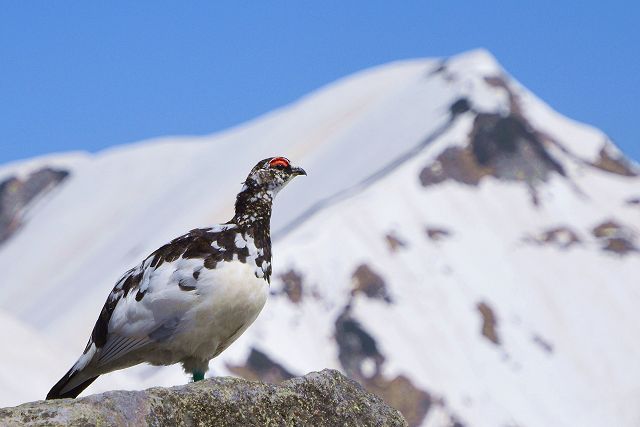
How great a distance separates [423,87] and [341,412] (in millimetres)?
106127

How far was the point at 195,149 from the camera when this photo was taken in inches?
5015

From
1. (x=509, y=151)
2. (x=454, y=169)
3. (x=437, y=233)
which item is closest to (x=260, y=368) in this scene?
(x=437, y=233)

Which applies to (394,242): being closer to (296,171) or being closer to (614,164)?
(614,164)

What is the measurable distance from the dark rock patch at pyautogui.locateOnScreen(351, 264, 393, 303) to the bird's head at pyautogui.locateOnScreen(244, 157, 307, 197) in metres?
79.0

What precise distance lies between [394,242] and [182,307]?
278ft

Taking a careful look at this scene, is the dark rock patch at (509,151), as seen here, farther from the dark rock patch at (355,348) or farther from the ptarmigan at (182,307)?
the ptarmigan at (182,307)

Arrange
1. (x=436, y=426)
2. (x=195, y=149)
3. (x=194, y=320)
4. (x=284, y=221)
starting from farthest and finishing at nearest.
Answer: (x=195, y=149)
(x=284, y=221)
(x=436, y=426)
(x=194, y=320)

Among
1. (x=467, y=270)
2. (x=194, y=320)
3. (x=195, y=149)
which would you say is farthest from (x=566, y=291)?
(x=194, y=320)

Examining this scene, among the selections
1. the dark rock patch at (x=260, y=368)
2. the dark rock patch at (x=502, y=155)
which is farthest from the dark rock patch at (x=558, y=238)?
the dark rock patch at (x=260, y=368)

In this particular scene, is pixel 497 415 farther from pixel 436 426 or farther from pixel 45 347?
pixel 45 347

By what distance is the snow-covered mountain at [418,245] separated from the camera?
84625mm

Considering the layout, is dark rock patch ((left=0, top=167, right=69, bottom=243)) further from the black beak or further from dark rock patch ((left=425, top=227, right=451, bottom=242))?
the black beak

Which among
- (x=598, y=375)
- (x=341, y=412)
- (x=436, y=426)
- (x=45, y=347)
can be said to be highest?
(x=598, y=375)

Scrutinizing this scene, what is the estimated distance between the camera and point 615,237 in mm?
98688
